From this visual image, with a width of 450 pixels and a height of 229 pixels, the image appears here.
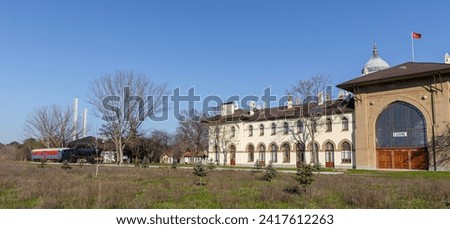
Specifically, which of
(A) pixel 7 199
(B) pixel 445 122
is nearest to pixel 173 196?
(A) pixel 7 199

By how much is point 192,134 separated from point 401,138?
136ft

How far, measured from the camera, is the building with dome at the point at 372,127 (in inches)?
1363

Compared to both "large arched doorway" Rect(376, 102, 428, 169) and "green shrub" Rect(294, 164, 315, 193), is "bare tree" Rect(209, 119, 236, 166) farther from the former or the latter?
"green shrub" Rect(294, 164, 315, 193)

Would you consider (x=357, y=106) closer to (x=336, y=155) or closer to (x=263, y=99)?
(x=336, y=155)

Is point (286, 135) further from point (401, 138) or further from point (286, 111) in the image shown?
point (401, 138)

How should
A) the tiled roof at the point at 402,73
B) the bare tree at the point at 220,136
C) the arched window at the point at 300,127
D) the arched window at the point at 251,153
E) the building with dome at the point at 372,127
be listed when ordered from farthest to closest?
the bare tree at the point at 220,136 < the arched window at the point at 251,153 < the arched window at the point at 300,127 < the building with dome at the point at 372,127 < the tiled roof at the point at 402,73

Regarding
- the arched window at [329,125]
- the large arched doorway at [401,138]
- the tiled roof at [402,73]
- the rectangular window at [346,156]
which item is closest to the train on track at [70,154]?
the arched window at [329,125]

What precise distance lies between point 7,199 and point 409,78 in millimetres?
36205

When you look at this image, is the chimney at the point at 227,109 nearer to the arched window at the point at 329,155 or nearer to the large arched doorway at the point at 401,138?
the arched window at the point at 329,155

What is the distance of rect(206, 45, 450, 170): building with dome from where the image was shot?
114 ft

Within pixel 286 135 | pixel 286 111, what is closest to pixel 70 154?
pixel 286 135

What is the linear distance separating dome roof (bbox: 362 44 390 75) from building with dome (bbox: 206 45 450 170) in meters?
14.8

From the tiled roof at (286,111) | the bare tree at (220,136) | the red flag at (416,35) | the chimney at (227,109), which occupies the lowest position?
the bare tree at (220,136)

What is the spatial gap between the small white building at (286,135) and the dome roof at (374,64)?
14853 millimetres
